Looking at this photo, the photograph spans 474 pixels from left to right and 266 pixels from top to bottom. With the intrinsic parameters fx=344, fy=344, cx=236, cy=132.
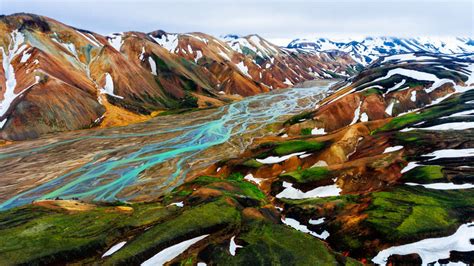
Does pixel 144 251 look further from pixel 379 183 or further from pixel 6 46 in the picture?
pixel 6 46

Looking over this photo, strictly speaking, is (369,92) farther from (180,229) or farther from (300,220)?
(180,229)

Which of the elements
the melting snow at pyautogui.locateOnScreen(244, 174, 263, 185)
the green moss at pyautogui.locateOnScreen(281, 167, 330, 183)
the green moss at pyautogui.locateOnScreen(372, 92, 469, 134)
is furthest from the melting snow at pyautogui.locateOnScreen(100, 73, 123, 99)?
the green moss at pyautogui.locateOnScreen(281, 167, 330, 183)

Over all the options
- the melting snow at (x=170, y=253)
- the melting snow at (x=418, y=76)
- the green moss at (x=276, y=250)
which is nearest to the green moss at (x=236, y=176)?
the green moss at (x=276, y=250)

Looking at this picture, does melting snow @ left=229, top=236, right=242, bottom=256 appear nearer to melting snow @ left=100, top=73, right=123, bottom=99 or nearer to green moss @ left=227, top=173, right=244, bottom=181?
green moss @ left=227, top=173, right=244, bottom=181

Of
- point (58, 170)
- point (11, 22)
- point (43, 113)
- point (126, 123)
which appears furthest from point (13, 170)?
point (11, 22)

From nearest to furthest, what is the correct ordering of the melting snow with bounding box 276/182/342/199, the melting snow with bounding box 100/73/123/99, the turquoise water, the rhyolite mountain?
the rhyolite mountain
the melting snow with bounding box 276/182/342/199
the turquoise water
the melting snow with bounding box 100/73/123/99

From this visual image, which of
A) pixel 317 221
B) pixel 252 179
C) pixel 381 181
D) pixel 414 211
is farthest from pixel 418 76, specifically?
pixel 317 221

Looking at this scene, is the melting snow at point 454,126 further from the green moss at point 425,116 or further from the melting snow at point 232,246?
the melting snow at point 232,246
